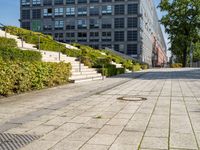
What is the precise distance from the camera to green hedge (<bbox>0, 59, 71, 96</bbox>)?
444 inches

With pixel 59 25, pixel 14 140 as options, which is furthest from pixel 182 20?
pixel 14 140

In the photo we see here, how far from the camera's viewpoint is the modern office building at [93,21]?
79125 millimetres

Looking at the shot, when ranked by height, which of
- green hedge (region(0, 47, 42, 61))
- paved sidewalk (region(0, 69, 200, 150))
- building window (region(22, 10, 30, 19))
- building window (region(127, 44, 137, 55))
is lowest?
paved sidewalk (region(0, 69, 200, 150))

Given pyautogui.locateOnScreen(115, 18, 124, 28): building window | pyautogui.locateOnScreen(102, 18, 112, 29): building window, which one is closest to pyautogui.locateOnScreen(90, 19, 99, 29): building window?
pyautogui.locateOnScreen(102, 18, 112, 29): building window

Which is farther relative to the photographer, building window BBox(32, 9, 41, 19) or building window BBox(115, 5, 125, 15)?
building window BBox(32, 9, 41, 19)

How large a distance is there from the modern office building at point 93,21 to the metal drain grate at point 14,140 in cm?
7297

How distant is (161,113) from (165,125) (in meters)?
1.53

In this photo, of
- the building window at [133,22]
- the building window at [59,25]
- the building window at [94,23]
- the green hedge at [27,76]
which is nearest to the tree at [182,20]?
the building window at [133,22]

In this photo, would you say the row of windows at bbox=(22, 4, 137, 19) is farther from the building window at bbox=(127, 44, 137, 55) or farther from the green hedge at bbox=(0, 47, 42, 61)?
the green hedge at bbox=(0, 47, 42, 61)

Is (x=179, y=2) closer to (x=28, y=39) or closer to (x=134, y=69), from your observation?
(x=134, y=69)

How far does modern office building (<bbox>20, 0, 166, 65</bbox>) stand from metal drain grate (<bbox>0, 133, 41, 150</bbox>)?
72975mm

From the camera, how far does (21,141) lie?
18.9ft

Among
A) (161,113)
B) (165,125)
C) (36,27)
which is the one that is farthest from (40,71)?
(36,27)

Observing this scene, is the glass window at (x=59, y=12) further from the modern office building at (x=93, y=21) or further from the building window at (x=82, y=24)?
the building window at (x=82, y=24)
